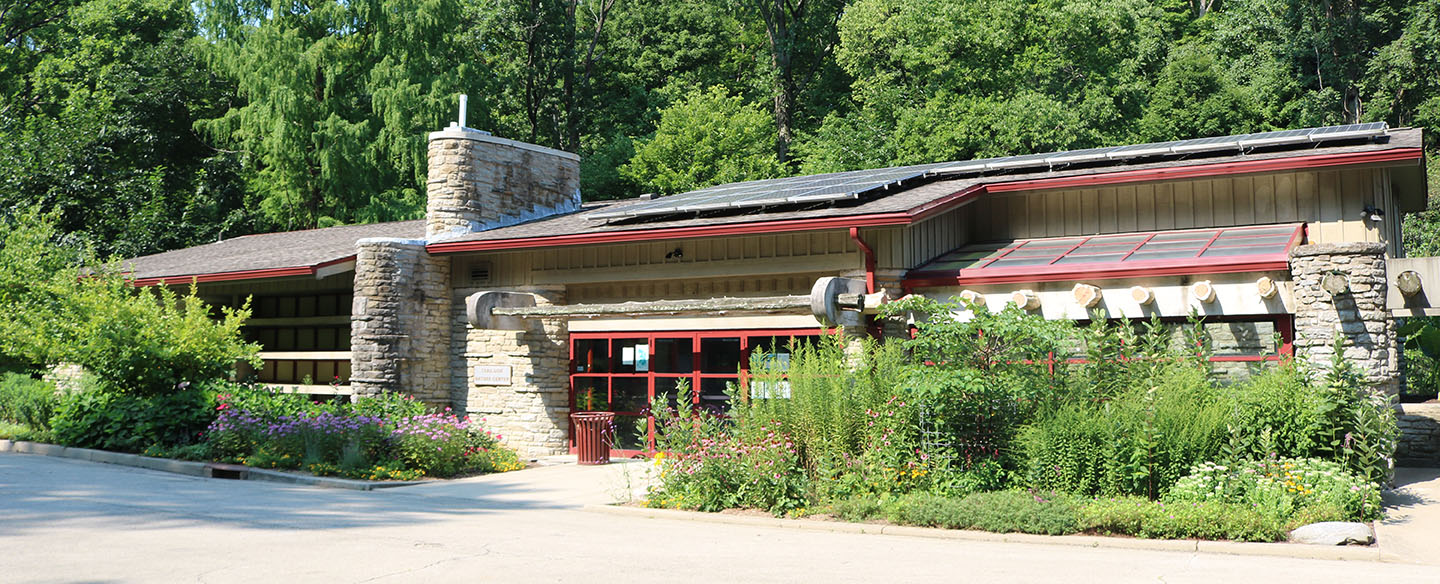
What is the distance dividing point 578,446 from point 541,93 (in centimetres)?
2617

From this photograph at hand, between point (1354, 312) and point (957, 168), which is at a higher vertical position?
point (957, 168)

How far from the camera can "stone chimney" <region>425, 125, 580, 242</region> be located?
734 inches

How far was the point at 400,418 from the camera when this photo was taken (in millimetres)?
15703

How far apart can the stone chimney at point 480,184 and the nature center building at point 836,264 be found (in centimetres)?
4

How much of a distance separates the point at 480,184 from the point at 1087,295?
Result: 34.9ft

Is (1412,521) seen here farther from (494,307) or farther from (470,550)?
(494,307)

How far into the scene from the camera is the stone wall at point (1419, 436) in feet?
45.9

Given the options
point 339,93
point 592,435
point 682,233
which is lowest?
point 592,435

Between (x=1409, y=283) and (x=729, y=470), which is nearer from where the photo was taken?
(x=729, y=470)

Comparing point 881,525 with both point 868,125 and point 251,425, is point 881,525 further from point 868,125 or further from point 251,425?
point 868,125

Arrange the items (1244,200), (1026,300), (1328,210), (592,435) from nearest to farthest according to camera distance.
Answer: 1. (1026,300)
2. (1328,210)
3. (1244,200)
4. (592,435)

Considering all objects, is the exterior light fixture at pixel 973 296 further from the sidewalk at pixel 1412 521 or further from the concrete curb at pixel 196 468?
the concrete curb at pixel 196 468

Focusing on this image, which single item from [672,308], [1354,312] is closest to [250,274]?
[672,308]

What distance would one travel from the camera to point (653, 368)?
16.7 meters
